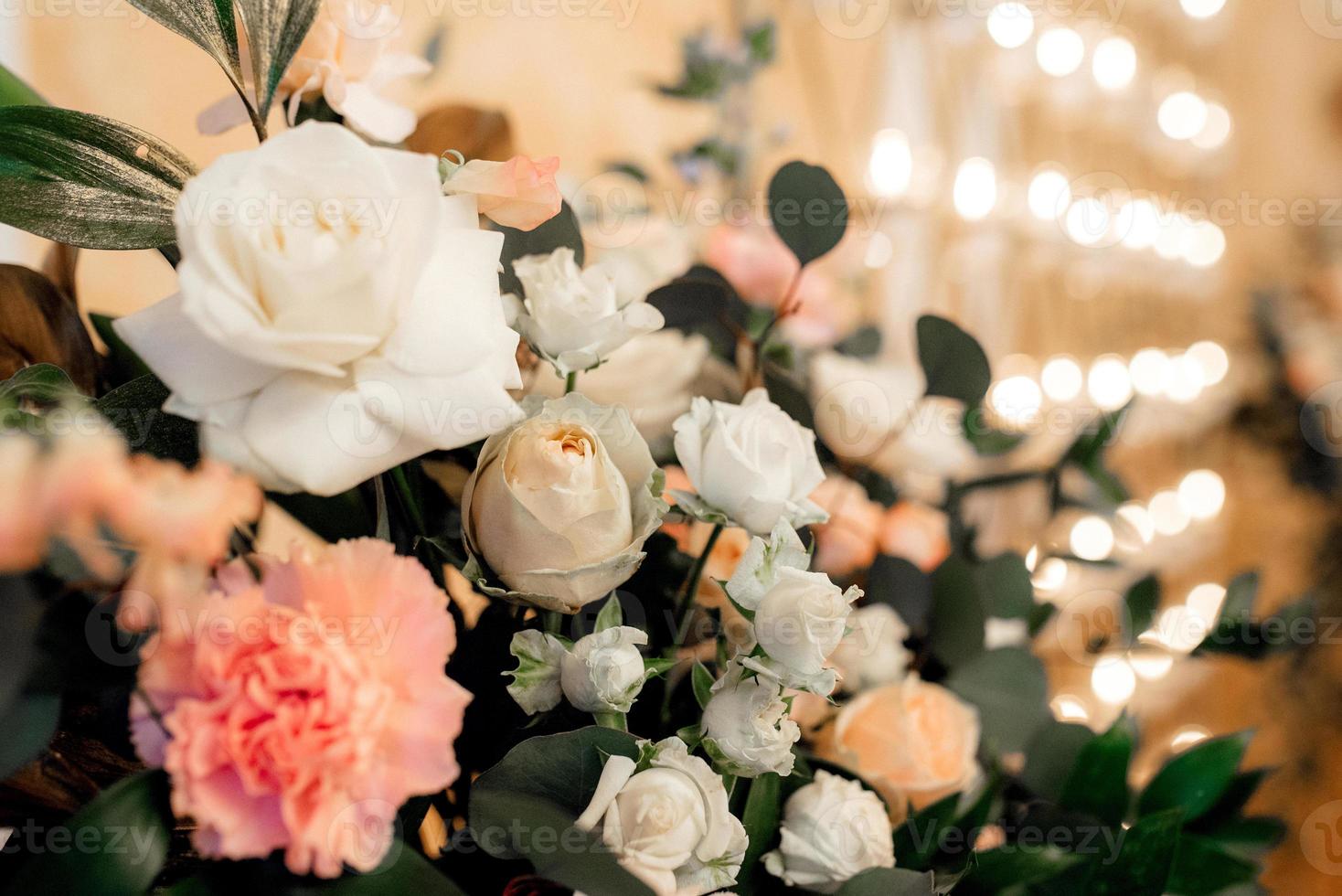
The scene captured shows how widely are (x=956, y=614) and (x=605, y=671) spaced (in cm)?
25

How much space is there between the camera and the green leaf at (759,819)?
12.0 inches

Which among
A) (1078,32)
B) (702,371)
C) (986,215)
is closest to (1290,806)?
(986,215)

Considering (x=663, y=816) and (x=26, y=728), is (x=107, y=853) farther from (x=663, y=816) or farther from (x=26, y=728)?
A: (x=663, y=816)

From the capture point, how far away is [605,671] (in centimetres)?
25

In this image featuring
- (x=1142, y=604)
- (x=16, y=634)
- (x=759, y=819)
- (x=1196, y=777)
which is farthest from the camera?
(x=1142, y=604)

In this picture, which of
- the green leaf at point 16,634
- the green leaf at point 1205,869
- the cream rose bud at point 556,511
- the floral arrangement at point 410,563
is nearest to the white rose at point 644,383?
the floral arrangement at point 410,563

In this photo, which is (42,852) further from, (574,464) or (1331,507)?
(1331,507)

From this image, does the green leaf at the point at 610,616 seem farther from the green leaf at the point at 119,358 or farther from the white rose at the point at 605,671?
the green leaf at the point at 119,358

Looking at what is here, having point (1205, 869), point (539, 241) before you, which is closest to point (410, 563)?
point (539, 241)

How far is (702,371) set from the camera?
0.45m

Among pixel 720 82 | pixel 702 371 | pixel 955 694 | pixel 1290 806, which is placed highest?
pixel 720 82

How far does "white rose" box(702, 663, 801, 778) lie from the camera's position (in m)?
0.26

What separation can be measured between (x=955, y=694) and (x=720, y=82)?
0.71m

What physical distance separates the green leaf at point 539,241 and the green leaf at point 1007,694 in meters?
0.30
